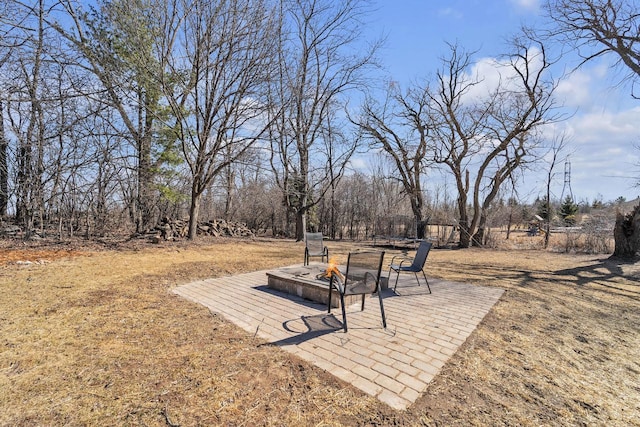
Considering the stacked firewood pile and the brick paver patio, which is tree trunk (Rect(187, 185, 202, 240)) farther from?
the brick paver patio

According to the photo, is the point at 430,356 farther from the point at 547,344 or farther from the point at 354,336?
the point at 547,344

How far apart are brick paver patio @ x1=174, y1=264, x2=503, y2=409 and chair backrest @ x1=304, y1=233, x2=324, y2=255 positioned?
1.34 meters

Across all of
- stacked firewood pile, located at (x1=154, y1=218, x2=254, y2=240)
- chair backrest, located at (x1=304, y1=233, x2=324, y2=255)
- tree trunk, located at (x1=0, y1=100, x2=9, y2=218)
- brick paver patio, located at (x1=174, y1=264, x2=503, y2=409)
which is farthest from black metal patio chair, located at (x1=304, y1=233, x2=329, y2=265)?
tree trunk, located at (x1=0, y1=100, x2=9, y2=218)

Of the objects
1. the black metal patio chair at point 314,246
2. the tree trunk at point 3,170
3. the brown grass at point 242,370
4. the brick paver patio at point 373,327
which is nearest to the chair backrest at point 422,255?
the brick paver patio at point 373,327

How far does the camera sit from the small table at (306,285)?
13.3 ft

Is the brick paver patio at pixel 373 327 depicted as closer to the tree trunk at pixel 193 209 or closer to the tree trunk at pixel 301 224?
the tree trunk at pixel 193 209

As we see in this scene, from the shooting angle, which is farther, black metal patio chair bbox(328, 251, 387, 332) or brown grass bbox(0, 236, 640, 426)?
black metal patio chair bbox(328, 251, 387, 332)

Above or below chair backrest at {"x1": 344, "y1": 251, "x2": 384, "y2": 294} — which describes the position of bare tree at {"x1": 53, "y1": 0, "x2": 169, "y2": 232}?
above

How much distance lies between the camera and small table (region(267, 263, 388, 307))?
13.3 feet

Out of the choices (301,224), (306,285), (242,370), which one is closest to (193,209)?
(301,224)

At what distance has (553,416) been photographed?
6.28 ft

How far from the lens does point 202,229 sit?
43.8ft

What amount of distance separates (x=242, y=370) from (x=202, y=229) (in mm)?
11951

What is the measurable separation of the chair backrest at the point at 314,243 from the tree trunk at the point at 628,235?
9293 millimetres
